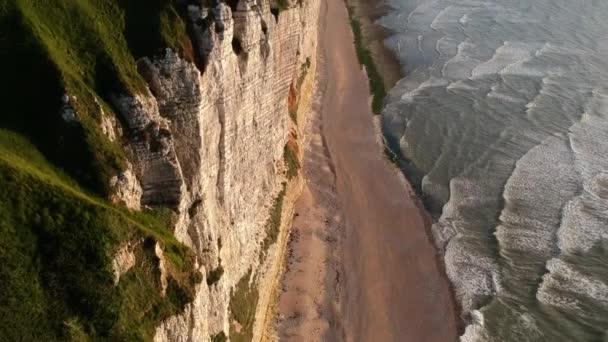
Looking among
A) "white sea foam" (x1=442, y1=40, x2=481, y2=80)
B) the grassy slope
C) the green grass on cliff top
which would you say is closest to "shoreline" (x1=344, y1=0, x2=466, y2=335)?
"white sea foam" (x1=442, y1=40, x2=481, y2=80)

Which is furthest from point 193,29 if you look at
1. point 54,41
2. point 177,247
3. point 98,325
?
point 98,325

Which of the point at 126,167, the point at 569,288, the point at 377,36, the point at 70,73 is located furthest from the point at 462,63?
the point at 70,73

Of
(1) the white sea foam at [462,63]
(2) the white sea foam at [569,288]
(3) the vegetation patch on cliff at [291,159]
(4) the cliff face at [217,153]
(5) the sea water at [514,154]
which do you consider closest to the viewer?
(4) the cliff face at [217,153]

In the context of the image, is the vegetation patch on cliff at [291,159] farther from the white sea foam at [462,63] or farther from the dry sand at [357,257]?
the white sea foam at [462,63]

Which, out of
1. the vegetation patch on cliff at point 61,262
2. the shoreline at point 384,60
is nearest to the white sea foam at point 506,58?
the shoreline at point 384,60

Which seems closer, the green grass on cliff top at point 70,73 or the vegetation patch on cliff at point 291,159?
the green grass on cliff top at point 70,73

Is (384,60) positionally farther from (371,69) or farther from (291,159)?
(291,159)
